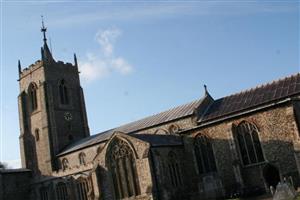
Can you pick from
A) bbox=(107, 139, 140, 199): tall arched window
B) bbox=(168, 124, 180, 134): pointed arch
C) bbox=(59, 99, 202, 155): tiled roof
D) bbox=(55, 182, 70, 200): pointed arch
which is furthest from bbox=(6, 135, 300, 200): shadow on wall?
bbox=(55, 182, 70, 200): pointed arch

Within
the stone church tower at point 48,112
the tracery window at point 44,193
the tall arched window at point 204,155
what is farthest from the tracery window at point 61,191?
the tall arched window at point 204,155

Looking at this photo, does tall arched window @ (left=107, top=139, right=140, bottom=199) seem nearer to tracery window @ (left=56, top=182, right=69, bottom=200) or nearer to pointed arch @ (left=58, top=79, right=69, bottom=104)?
tracery window @ (left=56, top=182, right=69, bottom=200)

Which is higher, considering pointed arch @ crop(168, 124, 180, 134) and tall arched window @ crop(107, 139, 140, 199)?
pointed arch @ crop(168, 124, 180, 134)

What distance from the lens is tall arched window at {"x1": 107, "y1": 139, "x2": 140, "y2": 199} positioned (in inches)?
1212

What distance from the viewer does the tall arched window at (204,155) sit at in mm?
30312

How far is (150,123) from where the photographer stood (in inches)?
1556

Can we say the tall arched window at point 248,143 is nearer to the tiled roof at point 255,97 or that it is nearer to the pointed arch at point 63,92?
the tiled roof at point 255,97

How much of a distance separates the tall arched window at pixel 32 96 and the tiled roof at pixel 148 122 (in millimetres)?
7981

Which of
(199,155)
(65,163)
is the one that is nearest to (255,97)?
(199,155)

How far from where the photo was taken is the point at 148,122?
40.1 metres

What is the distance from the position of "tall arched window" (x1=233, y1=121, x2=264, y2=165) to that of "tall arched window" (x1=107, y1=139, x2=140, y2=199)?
832 centimetres

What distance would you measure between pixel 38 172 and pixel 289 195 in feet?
117

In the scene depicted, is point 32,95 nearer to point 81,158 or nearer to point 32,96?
point 32,96

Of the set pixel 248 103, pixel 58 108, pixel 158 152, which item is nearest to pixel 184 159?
pixel 158 152
